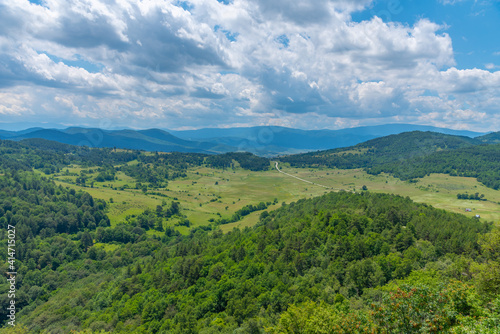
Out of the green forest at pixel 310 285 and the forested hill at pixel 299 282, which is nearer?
the green forest at pixel 310 285

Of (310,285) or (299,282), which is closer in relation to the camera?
(310,285)

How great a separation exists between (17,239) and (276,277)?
7232 inches

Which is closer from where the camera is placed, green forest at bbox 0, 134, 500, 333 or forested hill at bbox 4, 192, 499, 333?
green forest at bbox 0, 134, 500, 333

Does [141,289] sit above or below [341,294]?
below

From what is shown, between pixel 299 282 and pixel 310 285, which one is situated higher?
pixel 310 285

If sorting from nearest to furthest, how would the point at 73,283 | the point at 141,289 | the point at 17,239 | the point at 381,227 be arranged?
the point at 381,227 → the point at 141,289 → the point at 73,283 → the point at 17,239

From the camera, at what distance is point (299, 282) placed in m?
65.9

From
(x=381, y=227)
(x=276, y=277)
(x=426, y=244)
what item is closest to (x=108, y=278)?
(x=276, y=277)

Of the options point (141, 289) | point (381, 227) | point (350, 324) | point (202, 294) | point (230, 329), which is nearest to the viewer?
point (350, 324)

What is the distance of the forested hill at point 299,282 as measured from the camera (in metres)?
31.7

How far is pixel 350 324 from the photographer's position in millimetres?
26609

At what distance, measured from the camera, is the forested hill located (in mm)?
31719

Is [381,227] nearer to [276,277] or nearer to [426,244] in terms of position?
[426,244]

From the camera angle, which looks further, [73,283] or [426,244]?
[73,283]
